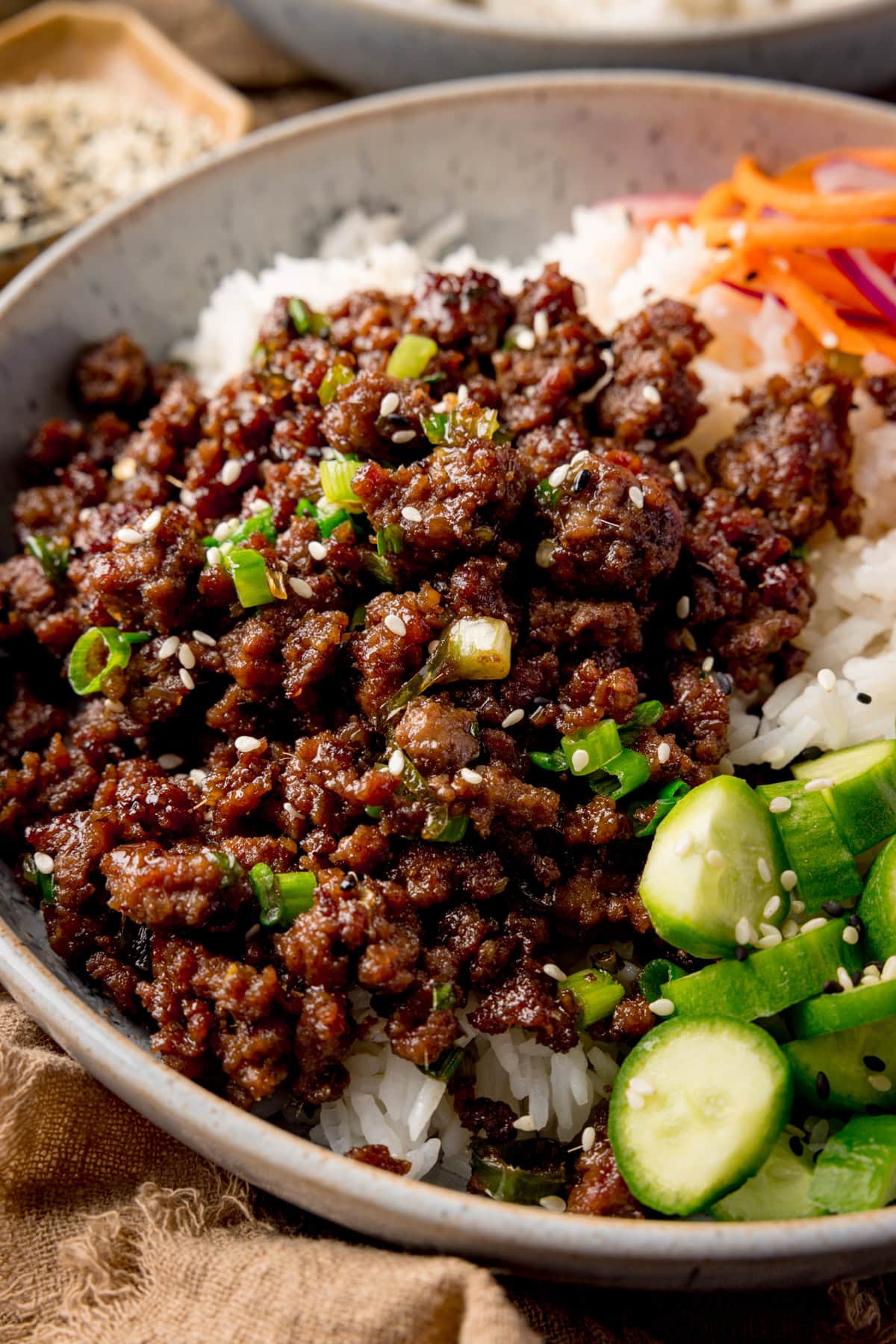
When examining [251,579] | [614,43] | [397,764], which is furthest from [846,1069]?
[614,43]

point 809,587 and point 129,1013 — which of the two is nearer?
point 129,1013

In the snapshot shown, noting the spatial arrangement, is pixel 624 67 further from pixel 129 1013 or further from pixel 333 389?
pixel 129 1013

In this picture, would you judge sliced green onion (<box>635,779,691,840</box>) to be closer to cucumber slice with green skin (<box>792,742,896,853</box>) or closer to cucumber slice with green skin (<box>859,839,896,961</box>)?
cucumber slice with green skin (<box>792,742,896,853</box>)

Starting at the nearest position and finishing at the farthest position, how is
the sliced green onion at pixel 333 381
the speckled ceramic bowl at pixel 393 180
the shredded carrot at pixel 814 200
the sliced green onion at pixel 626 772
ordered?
the sliced green onion at pixel 626 772 < the sliced green onion at pixel 333 381 < the shredded carrot at pixel 814 200 < the speckled ceramic bowl at pixel 393 180

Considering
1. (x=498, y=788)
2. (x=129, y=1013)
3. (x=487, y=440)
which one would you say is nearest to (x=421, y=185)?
(x=487, y=440)

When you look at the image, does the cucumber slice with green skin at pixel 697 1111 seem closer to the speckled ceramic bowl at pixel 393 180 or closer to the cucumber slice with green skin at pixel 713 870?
the cucumber slice with green skin at pixel 713 870

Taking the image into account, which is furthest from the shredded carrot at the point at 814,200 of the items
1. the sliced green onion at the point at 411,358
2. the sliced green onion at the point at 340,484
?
the sliced green onion at the point at 340,484
